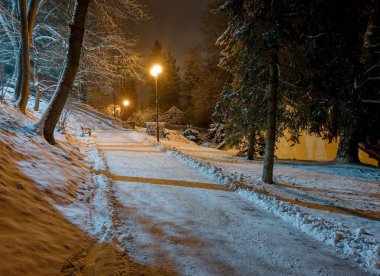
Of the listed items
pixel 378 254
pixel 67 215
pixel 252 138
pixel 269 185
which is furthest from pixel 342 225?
pixel 252 138

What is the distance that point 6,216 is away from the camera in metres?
3.85

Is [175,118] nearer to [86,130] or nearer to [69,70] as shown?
[86,130]

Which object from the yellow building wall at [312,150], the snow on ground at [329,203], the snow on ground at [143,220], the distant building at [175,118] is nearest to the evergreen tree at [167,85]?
the distant building at [175,118]

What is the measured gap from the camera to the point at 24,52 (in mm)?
11344

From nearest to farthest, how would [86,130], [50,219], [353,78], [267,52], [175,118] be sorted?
[50,219], [267,52], [353,78], [86,130], [175,118]

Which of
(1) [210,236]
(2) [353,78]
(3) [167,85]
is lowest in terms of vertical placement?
(1) [210,236]

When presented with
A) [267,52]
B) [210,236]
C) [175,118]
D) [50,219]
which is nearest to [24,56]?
[50,219]

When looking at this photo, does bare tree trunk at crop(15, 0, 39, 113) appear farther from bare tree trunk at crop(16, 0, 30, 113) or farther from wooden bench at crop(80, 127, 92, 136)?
wooden bench at crop(80, 127, 92, 136)

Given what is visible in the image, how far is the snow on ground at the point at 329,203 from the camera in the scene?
15.5 feet

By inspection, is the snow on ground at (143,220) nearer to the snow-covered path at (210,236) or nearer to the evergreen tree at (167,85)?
the snow-covered path at (210,236)

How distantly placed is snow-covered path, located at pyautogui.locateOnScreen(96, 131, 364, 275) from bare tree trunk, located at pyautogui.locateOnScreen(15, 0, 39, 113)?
7.46 meters

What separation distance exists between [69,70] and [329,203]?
30.2 ft

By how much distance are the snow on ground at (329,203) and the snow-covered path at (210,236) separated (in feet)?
1.00

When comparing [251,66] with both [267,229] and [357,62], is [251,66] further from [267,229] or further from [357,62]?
[357,62]
